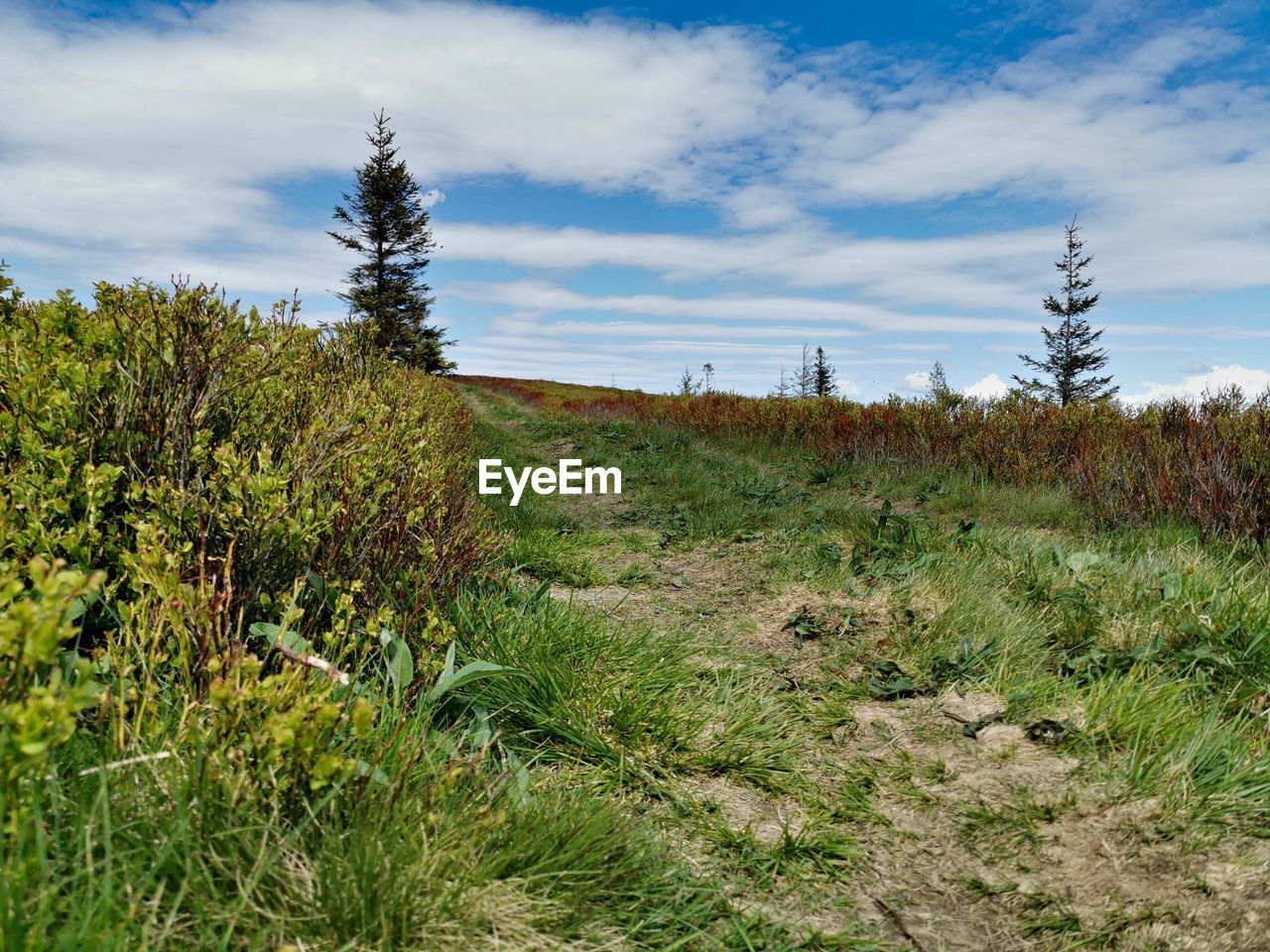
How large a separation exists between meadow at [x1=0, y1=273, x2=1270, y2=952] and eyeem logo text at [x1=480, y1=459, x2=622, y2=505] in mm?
4779

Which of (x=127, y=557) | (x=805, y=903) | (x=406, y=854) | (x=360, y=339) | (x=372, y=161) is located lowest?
(x=805, y=903)

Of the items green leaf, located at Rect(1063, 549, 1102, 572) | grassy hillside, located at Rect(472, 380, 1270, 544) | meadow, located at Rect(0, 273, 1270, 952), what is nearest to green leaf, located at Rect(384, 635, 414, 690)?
meadow, located at Rect(0, 273, 1270, 952)

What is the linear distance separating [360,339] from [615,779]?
265 inches

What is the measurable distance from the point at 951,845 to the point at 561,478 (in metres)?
9.59

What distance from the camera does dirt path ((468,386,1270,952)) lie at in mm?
2172

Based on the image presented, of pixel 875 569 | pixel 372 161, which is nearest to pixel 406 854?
pixel 875 569

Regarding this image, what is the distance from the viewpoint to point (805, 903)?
7.55ft

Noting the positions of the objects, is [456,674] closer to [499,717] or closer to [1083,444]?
[499,717]

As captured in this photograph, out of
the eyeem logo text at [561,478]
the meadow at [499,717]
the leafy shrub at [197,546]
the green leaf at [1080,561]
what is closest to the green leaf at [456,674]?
the meadow at [499,717]

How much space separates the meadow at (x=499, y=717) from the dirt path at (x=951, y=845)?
0.01 meters

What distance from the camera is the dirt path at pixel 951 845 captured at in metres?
2.17

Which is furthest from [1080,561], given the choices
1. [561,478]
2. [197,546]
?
[561,478]

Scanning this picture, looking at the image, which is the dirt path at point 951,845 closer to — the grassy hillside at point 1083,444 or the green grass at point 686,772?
the green grass at point 686,772

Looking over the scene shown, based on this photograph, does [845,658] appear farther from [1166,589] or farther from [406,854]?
[406,854]
